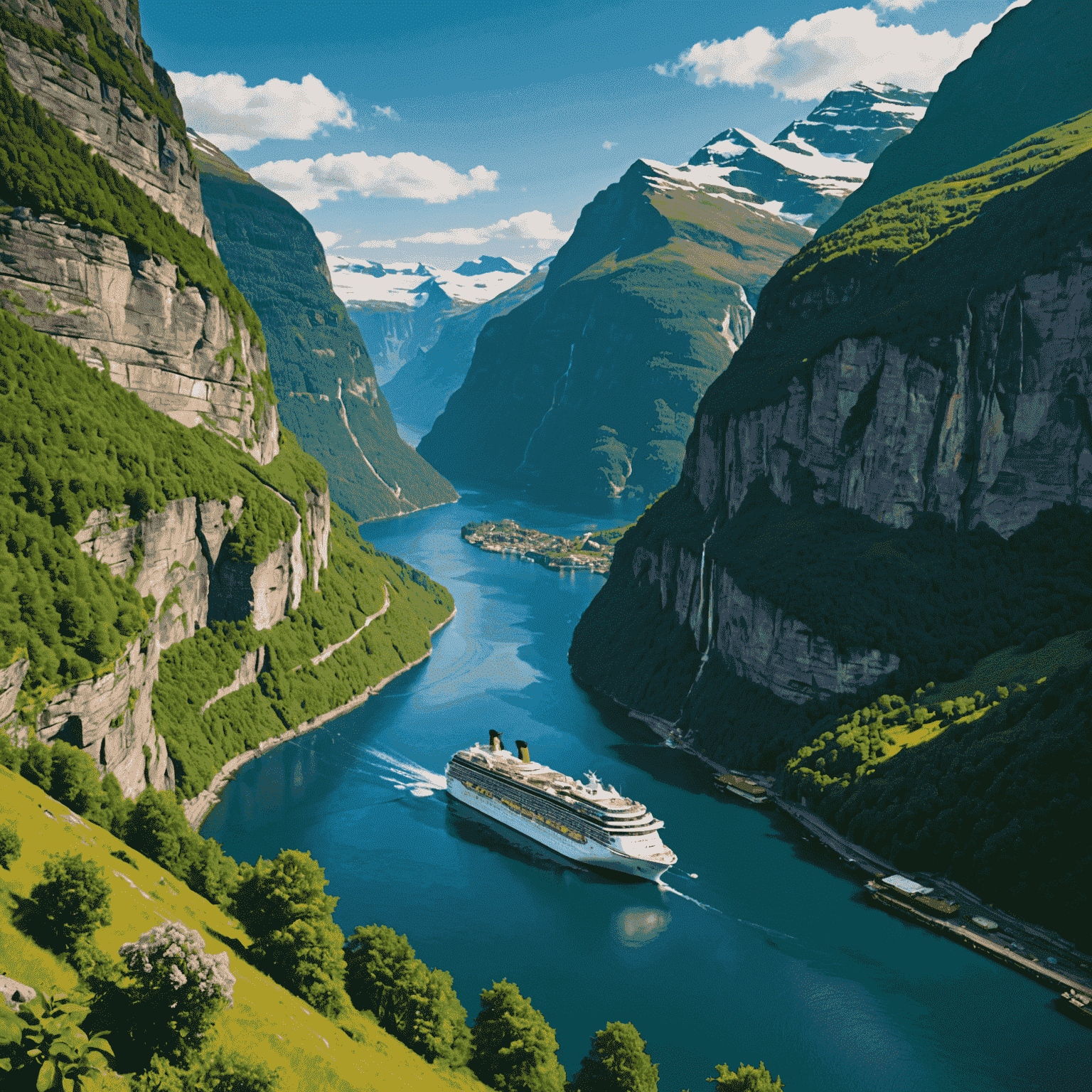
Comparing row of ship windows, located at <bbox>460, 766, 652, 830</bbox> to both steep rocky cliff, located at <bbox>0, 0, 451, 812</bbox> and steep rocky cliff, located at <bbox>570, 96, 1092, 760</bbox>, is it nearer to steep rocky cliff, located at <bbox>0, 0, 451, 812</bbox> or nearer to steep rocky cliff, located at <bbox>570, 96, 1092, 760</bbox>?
steep rocky cliff, located at <bbox>570, 96, 1092, 760</bbox>

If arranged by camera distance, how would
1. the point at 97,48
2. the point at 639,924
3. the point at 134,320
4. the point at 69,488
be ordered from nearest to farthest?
the point at 639,924 → the point at 69,488 → the point at 134,320 → the point at 97,48

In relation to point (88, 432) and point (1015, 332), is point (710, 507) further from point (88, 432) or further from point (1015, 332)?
point (88, 432)

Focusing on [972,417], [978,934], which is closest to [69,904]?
[978,934]

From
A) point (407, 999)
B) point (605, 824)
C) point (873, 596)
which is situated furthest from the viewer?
point (873, 596)

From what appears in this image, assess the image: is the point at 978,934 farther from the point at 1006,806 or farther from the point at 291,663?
the point at 291,663

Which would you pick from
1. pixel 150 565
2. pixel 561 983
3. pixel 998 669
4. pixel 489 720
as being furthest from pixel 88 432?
pixel 998 669

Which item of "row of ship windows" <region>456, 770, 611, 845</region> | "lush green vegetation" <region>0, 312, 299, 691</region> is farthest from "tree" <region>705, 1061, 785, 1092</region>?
"lush green vegetation" <region>0, 312, 299, 691</region>

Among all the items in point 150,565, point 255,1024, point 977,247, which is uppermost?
point 977,247
